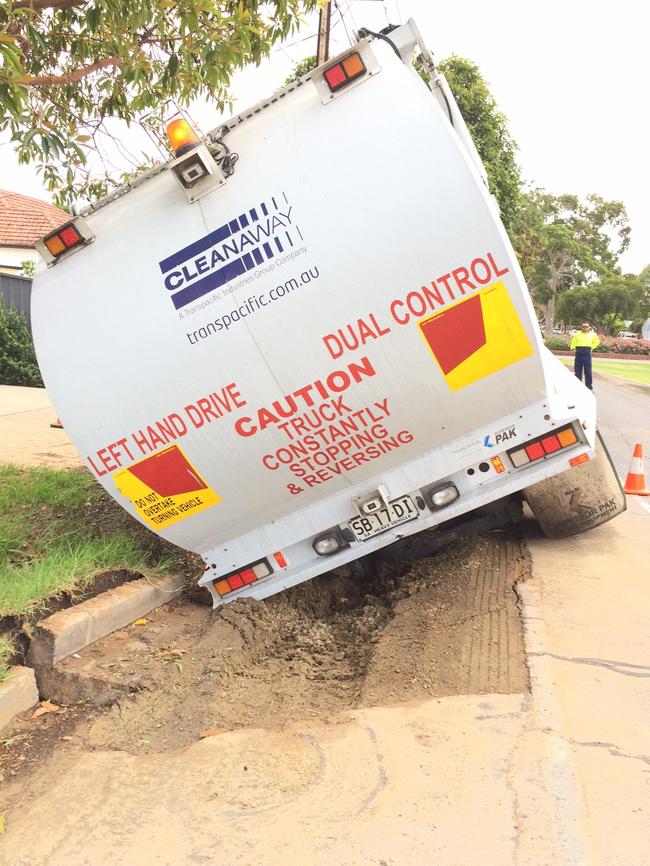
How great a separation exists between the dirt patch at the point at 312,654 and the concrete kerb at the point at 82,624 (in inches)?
3.7

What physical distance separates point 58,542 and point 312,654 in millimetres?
2326

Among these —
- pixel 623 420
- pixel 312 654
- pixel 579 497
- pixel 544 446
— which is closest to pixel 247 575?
pixel 312 654

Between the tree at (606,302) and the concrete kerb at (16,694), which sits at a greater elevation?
the concrete kerb at (16,694)

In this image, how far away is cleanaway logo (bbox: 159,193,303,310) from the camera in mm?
4059

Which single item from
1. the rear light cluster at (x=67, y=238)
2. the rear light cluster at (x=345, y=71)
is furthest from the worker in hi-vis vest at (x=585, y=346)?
the rear light cluster at (x=67, y=238)

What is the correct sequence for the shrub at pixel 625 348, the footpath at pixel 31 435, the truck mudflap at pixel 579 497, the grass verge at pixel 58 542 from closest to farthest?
1. the grass verge at pixel 58 542
2. the truck mudflap at pixel 579 497
3. the footpath at pixel 31 435
4. the shrub at pixel 625 348

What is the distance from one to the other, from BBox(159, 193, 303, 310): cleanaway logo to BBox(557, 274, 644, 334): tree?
61729 mm

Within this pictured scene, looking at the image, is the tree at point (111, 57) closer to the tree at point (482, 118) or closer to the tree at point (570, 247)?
the tree at point (482, 118)

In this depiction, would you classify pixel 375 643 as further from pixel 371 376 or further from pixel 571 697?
pixel 371 376

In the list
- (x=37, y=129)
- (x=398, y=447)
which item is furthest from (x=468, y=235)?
(x=37, y=129)

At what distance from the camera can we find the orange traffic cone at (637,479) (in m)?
8.71

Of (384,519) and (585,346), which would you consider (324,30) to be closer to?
(384,519)

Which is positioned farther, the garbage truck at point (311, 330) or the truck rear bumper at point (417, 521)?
the truck rear bumper at point (417, 521)

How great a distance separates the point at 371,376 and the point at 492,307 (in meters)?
0.71
